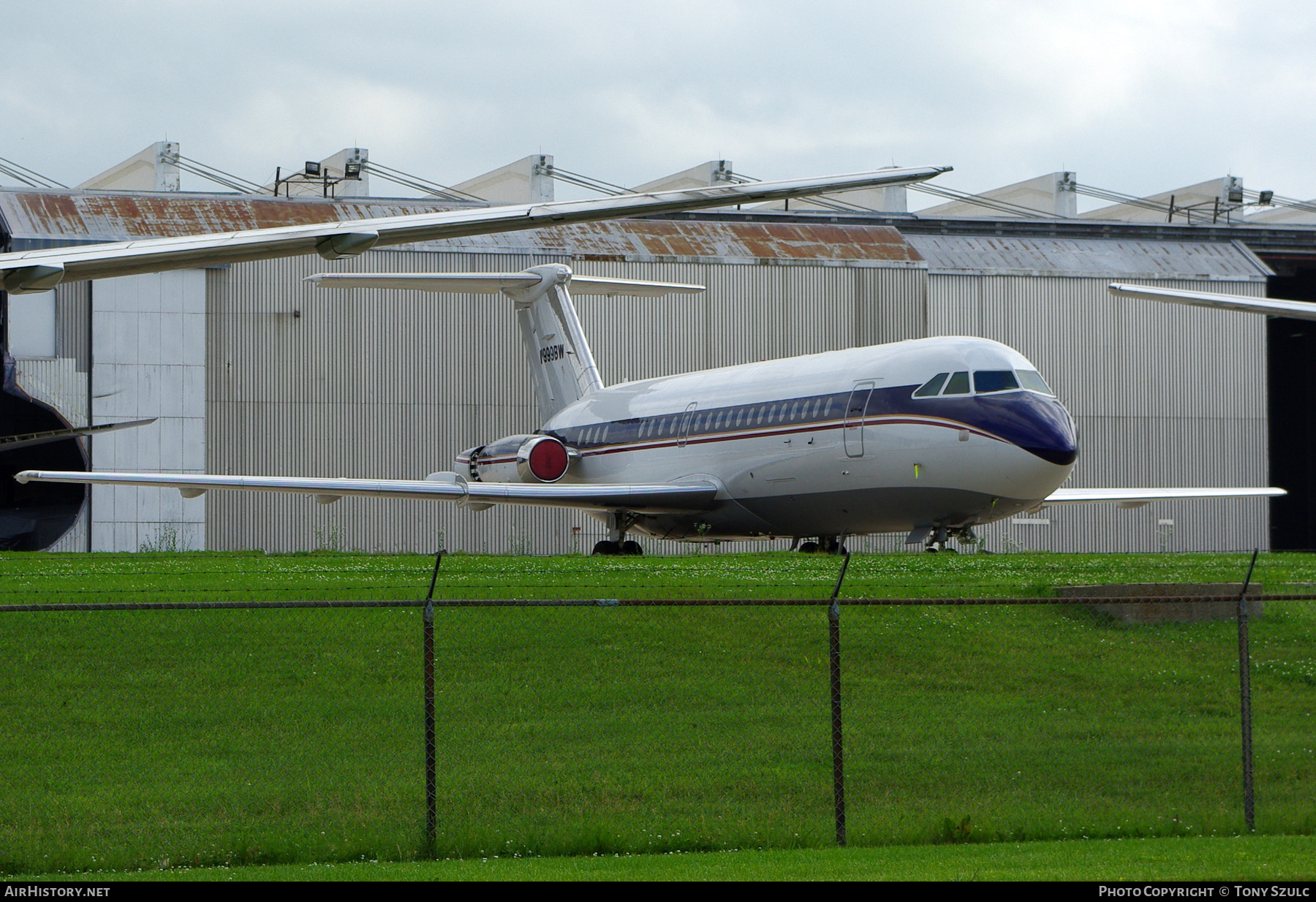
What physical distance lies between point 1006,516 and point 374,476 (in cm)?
2000

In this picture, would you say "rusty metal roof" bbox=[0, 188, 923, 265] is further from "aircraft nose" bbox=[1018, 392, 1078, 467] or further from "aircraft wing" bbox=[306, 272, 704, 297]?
"aircraft nose" bbox=[1018, 392, 1078, 467]

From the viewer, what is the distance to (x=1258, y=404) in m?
44.1

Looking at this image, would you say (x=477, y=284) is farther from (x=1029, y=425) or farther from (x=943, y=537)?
(x=1029, y=425)

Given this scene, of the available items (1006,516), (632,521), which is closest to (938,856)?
(1006,516)

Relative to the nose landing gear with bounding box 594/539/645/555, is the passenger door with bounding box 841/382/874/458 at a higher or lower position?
higher

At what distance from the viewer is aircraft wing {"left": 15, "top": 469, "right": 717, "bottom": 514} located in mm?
24719

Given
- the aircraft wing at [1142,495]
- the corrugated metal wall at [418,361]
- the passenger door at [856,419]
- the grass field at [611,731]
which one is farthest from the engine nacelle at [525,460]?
the grass field at [611,731]

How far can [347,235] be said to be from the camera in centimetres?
891

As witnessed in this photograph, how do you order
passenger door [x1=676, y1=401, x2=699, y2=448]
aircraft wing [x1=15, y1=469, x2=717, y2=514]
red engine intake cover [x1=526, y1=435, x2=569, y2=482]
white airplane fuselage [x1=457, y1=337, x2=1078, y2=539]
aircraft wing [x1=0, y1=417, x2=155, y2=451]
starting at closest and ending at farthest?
1. white airplane fuselage [x1=457, y1=337, x2=1078, y2=539]
2. aircraft wing [x1=15, y1=469, x2=717, y2=514]
3. passenger door [x1=676, y1=401, x2=699, y2=448]
4. red engine intake cover [x1=526, y1=435, x2=569, y2=482]
5. aircraft wing [x1=0, y1=417, x2=155, y2=451]

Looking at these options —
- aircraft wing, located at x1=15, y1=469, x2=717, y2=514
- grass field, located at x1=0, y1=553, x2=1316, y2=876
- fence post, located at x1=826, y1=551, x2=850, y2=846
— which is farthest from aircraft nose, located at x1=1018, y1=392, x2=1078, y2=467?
fence post, located at x1=826, y1=551, x2=850, y2=846

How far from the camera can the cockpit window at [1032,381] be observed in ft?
75.9

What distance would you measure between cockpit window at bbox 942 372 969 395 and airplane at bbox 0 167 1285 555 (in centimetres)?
2

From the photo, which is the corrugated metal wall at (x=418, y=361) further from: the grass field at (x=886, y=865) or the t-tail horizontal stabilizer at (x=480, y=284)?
the grass field at (x=886, y=865)

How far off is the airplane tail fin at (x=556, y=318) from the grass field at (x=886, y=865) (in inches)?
943
